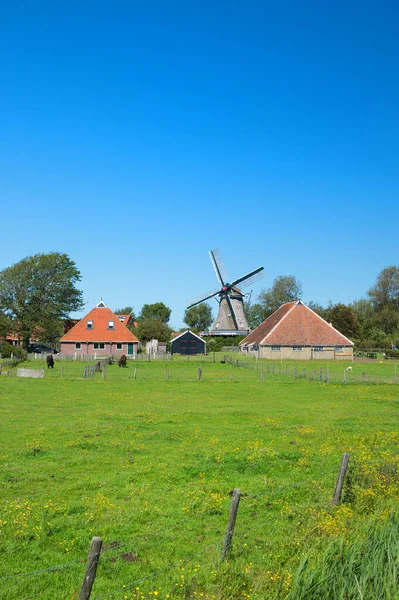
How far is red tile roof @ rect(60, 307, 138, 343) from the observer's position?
8538cm

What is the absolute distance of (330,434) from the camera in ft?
67.7

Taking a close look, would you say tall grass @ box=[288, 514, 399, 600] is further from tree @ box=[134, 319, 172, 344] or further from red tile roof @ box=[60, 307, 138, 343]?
tree @ box=[134, 319, 172, 344]

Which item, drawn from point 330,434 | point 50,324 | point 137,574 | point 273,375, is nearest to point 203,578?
point 137,574

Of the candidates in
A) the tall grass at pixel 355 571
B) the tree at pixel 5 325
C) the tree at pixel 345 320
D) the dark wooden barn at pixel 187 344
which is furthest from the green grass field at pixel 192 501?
the tree at pixel 345 320

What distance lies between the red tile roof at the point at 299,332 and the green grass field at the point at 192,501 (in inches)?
2406

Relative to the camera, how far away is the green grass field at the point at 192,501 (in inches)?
338

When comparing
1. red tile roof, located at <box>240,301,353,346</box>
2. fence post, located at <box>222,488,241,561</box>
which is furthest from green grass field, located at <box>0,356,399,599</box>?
red tile roof, located at <box>240,301,353,346</box>

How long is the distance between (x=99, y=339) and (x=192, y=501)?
74.5m

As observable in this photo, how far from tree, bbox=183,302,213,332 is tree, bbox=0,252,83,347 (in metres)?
81.7

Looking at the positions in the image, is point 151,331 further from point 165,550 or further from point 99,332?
point 165,550

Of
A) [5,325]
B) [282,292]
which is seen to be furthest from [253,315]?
[5,325]

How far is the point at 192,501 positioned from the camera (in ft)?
41.1

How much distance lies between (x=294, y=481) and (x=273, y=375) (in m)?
37.7

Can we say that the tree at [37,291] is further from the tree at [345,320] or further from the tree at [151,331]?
the tree at [345,320]
